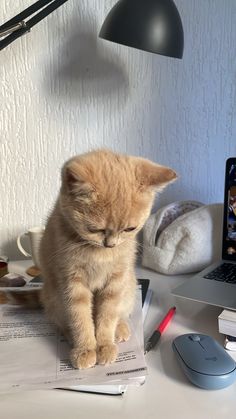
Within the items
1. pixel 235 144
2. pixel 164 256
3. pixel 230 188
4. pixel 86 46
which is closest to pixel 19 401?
A: pixel 164 256

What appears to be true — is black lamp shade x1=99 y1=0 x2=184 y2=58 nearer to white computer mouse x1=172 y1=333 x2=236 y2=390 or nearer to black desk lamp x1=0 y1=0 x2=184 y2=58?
black desk lamp x1=0 y1=0 x2=184 y2=58

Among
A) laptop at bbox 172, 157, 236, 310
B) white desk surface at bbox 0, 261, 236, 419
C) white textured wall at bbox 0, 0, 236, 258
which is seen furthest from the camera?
white textured wall at bbox 0, 0, 236, 258

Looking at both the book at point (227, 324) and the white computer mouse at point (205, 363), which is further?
the book at point (227, 324)

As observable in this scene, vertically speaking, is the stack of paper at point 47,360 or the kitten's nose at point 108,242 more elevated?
the kitten's nose at point 108,242

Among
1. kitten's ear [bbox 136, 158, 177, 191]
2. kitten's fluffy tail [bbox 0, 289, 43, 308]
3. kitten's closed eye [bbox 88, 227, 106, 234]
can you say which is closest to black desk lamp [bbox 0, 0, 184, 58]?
kitten's ear [bbox 136, 158, 177, 191]

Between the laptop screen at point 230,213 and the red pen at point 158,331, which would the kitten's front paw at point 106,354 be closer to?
the red pen at point 158,331

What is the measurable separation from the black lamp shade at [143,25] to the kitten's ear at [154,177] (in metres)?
0.29

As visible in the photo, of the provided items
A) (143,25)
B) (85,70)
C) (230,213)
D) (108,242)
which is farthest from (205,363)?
(85,70)

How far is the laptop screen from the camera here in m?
0.94

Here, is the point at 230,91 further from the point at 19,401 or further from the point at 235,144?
the point at 19,401

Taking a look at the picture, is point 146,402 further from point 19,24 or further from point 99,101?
point 99,101

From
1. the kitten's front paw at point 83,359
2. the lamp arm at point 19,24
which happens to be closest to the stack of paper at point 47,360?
the kitten's front paw at point 83,359

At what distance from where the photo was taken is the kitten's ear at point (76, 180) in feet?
1.80

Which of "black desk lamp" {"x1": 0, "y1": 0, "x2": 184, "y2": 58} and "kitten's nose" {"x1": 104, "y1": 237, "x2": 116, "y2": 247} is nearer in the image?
"kitten's nose" {"x1": 104, "y1": 237, "x2": 116, "y2": 247}
